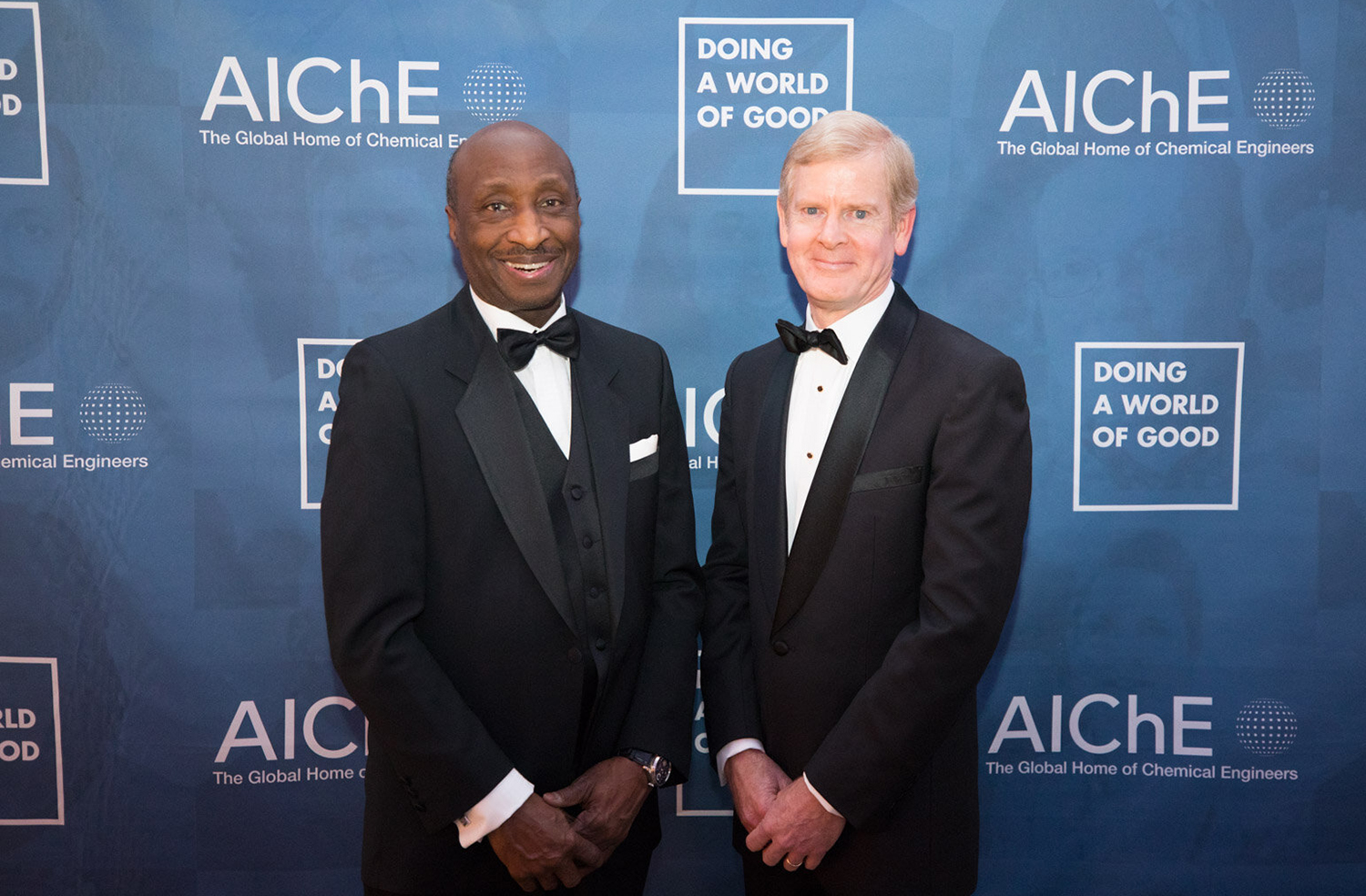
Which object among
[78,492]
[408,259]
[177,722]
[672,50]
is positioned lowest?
[177,722]

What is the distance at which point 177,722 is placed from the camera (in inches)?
105

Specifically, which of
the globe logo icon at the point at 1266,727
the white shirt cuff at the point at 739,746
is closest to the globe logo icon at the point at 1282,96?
the globe logo icon at the point at 1266,727

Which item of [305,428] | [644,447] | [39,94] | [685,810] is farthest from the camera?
[685,810]

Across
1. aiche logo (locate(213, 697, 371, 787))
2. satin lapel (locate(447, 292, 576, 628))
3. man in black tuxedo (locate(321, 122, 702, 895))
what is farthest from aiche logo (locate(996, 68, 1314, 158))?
aiche logo (locate(213, 697, 371, 787))

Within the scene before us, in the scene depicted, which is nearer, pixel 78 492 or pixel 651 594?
pixel 651 594

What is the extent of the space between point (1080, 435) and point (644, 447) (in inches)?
59.4

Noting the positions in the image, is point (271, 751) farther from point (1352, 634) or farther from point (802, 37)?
point (1352, 634)

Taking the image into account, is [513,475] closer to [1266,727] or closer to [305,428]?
[305,428]

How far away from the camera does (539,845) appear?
1700mm

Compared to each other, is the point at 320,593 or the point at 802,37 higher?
the point at 802,37

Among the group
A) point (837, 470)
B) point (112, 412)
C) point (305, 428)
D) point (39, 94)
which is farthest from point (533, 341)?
point (39, 94)

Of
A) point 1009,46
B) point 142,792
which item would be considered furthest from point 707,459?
point 142,792

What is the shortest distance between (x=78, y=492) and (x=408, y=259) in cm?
120

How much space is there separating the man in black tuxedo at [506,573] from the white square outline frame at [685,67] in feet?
2.74
